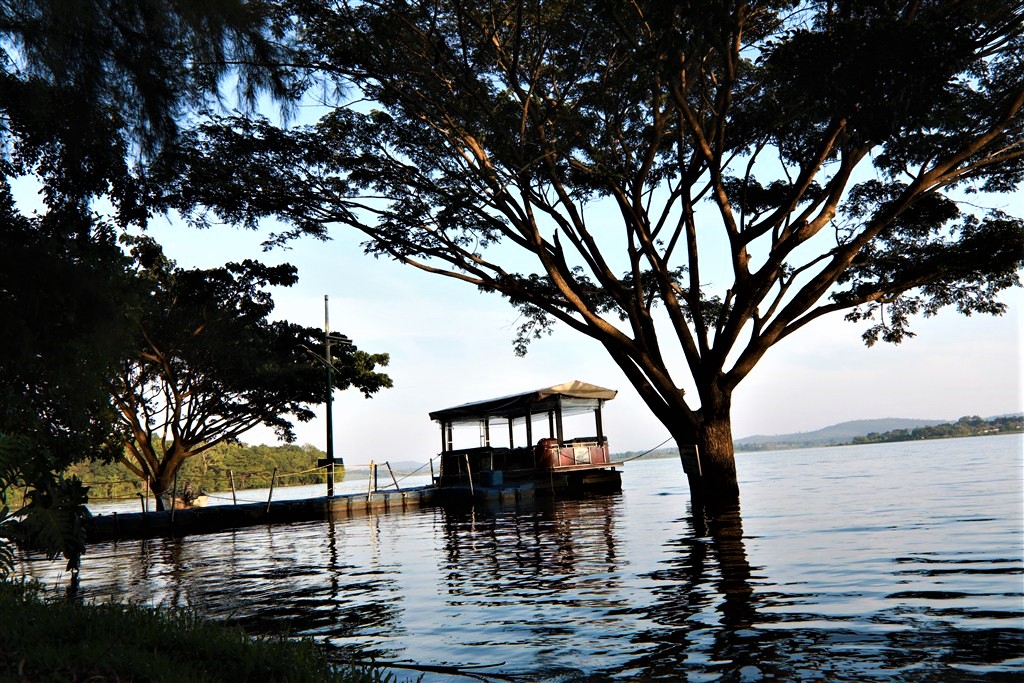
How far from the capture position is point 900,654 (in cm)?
576

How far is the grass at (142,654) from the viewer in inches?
174

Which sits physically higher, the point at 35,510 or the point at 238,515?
the point at 35,510

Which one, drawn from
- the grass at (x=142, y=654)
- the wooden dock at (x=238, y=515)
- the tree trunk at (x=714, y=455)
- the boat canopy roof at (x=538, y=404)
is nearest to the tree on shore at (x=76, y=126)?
the grass at (x=142, y=654)

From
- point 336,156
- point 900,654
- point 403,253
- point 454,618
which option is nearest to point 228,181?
point 336,156

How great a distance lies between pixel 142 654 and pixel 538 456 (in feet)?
86.9

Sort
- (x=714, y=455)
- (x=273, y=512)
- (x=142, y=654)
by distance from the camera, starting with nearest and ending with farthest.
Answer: (x=142, y=654), (x=714, y=455), (x=273, y=512)

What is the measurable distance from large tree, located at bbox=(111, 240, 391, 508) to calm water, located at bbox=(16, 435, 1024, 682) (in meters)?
15.3

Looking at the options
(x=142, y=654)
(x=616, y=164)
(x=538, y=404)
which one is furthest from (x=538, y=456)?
(x=142, y=654)

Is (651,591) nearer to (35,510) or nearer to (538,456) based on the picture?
(35,510)

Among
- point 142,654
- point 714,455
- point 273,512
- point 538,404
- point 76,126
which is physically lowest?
point 273,512

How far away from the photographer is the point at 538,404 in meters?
31.9

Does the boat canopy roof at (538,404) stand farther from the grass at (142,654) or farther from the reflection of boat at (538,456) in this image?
the grass at (142,654)

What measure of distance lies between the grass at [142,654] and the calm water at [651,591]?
35.1 inches

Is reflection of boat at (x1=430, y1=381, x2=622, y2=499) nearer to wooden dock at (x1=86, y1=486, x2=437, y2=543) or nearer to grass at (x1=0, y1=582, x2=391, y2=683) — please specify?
wooden dock at (x1=86, y1=486, x2=437, y2=543)
